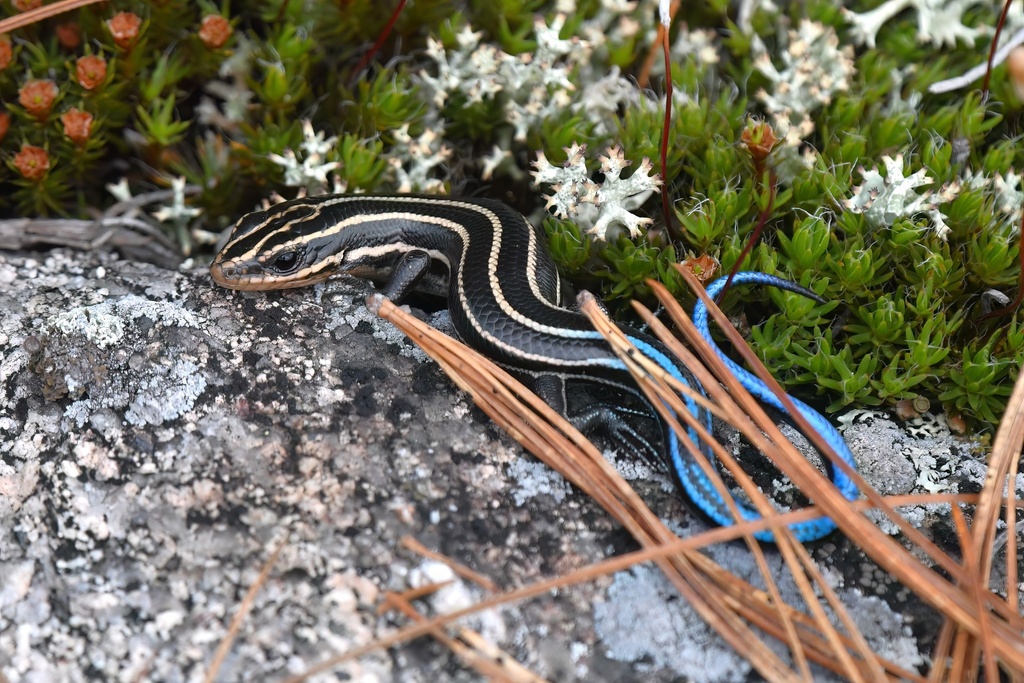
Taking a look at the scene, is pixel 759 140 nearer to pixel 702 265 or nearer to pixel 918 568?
pixel 702 265

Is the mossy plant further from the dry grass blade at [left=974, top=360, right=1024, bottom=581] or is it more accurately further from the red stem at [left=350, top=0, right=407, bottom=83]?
the dry grass blade at [left=974, top=360, right=1024, bottom=581]

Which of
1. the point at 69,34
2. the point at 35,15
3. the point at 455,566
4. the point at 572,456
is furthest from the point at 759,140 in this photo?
the point at 69,34

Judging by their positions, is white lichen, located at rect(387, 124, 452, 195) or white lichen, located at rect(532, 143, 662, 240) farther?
white lichen, located at rect(387, 124, 452, 195)

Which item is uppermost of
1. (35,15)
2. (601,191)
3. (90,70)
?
(35,15)

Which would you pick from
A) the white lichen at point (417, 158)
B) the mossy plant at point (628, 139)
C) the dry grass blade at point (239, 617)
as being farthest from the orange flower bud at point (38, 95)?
the dry grass blade at point (239, 617)

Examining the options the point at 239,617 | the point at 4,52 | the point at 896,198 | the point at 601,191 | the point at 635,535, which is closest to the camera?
the point at 239,617

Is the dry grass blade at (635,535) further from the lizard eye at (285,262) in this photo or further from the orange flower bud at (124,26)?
the orange flower bud at (124,26)

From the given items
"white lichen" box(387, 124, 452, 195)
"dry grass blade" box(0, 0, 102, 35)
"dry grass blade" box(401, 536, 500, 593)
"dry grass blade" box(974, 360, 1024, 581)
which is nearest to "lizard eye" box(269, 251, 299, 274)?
"white lichen" box(387, 124, 452, 195)

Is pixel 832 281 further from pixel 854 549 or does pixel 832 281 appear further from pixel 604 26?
pixel 604 26
